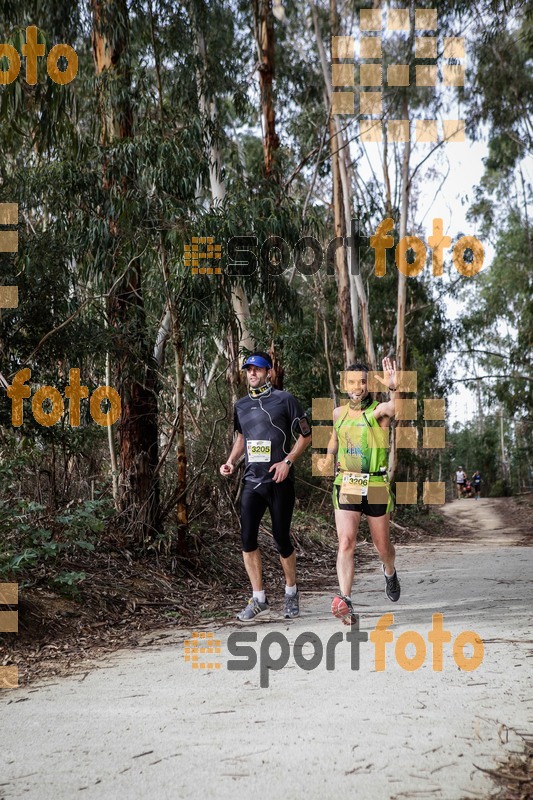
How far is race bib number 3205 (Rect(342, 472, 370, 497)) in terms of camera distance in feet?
20.5

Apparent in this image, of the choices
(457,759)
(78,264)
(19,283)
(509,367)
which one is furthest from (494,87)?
(457,759)

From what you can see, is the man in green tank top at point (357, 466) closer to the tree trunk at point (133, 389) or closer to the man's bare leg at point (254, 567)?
the man's bare leg at point (254, 567)

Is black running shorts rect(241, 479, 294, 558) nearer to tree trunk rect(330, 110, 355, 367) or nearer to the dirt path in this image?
the dirt path

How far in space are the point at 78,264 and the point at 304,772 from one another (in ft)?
23.2

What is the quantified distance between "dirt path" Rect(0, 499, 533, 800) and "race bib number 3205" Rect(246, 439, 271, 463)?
1.24 metres

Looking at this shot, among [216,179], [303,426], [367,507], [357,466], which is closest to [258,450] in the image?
[303,426]

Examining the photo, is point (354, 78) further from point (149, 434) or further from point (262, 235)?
point (149, 434)

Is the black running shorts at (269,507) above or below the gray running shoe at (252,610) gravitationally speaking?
above

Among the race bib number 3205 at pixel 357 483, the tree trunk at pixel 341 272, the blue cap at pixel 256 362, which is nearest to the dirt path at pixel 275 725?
the race bib number 3205 at pixel 357 483

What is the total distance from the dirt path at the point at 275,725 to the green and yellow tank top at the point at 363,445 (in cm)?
110

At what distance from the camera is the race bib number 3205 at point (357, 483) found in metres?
6.24

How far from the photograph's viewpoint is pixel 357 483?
246 inches

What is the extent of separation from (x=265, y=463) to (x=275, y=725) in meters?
2.83

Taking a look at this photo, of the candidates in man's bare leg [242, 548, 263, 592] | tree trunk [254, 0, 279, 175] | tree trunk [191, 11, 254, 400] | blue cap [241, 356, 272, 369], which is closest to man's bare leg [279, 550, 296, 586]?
man's bare leg [242, 548, 263, 592]
